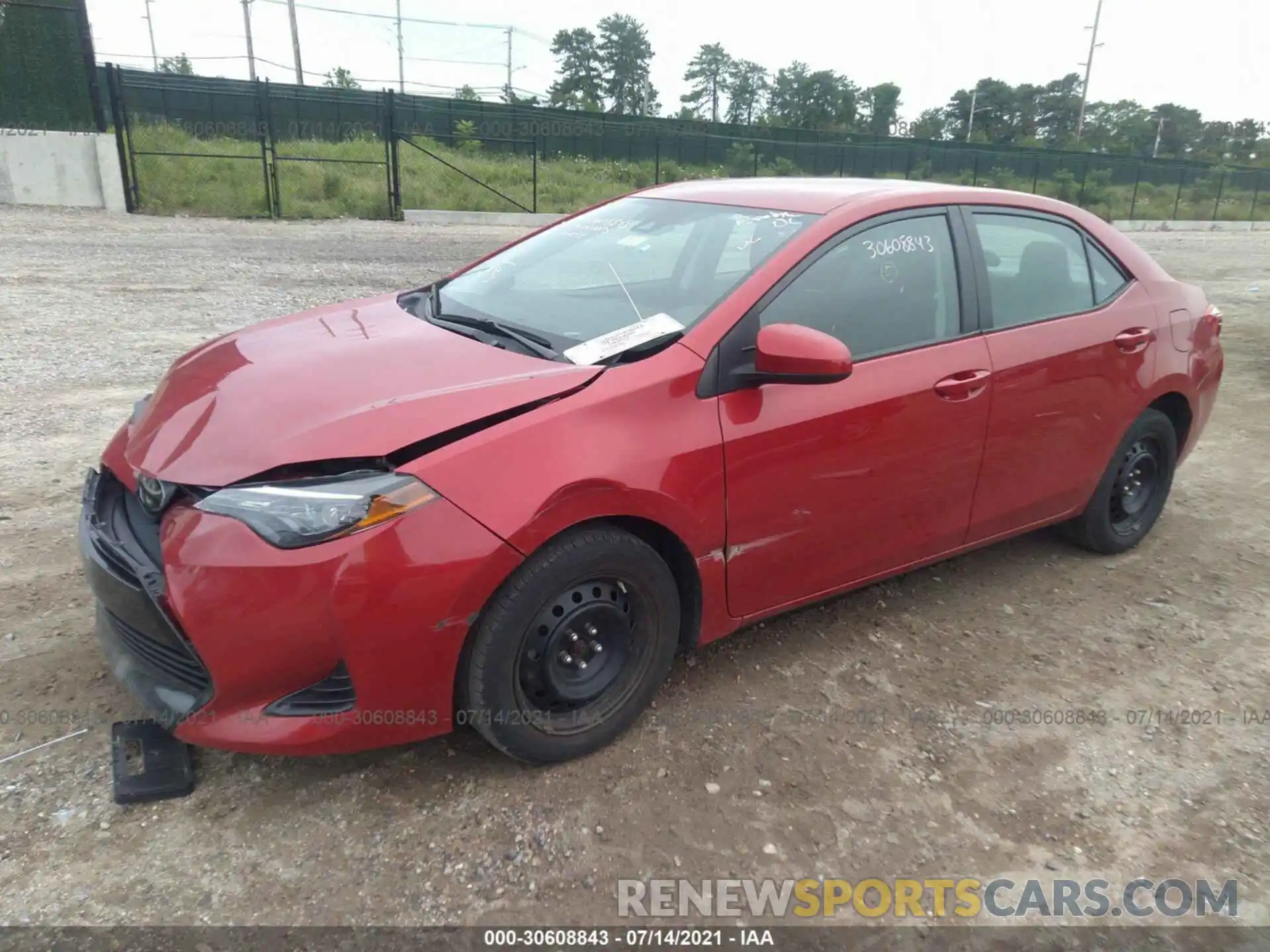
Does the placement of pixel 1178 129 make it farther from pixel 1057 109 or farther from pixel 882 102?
pixel 882 102

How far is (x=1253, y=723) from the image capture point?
3.10 m

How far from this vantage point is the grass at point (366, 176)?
17703mm

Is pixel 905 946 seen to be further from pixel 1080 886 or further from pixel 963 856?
pixel 1080 886

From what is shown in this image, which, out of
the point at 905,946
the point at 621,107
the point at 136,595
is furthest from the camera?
the point at 621,107

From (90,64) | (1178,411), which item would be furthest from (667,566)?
(90,64)

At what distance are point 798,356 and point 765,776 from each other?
4.09 ft

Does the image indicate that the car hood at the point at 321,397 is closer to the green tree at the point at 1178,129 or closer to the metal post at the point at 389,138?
the metal post at the point at 389,138

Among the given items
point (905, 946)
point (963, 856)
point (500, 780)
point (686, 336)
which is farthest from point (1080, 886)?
point (686, 336)

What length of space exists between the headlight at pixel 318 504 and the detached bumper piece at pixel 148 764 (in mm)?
777

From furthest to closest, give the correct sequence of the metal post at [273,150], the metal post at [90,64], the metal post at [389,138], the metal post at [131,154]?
the metal post at [389,138] → the metal post at [273,150] → the metal post at [131,154] → the metal post at [90,64]

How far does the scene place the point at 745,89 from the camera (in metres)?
69.3

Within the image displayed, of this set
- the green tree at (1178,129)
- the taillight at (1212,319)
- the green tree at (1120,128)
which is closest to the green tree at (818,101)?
the green tree at (1120,128)

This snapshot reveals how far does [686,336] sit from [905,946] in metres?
1.72

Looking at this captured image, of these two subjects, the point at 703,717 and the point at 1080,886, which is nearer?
the point at 1080,886
